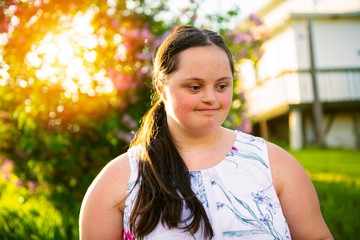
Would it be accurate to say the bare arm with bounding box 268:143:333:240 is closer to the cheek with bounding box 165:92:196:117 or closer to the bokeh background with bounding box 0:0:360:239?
the cheek with bounding box 165:92:196:117

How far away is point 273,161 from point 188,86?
0.53 m

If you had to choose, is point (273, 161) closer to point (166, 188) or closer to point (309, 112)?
point (166, 188)

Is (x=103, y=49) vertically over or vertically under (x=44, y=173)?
over

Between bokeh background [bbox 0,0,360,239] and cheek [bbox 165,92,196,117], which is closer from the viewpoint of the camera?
cheek [bbox 165,92,196,117]

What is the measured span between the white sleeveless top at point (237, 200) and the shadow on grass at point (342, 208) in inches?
65.8

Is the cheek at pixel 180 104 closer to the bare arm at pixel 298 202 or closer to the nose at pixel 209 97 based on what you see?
the nose at pixel 209 97

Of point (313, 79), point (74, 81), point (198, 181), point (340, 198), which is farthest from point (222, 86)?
point (313, 79)

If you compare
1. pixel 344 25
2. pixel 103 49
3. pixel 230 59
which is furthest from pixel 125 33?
pixel 344 25

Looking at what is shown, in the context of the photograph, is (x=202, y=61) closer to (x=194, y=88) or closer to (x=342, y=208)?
(x=194, y=88)

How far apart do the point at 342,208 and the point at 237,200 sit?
2.17 m

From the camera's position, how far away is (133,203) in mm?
1768

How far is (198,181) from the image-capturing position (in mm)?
1810

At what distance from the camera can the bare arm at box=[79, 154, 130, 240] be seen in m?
1.77

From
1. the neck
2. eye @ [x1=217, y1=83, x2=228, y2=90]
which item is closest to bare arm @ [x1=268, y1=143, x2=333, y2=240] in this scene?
the neck
